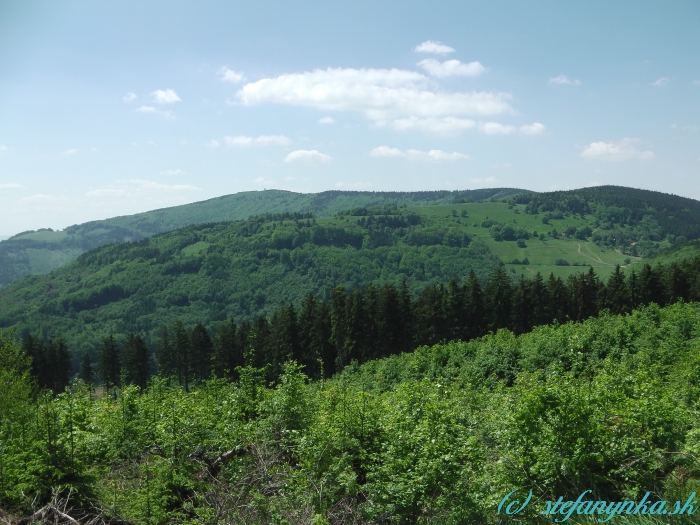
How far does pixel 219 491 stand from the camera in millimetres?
8953

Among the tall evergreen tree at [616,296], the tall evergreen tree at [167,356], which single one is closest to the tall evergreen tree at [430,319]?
the tall evergreen tree at [616,296]

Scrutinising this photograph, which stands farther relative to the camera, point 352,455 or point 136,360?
point 136,360

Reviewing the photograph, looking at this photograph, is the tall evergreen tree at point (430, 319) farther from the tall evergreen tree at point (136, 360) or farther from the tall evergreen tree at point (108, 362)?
the tall evergreen tree at point (108, 362)

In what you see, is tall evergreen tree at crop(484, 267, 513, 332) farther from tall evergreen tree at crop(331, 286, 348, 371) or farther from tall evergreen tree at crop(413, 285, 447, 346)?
tall evergreen tree at crop(331, 286, 348, 371)

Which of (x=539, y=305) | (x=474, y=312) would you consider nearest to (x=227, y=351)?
(x=474, y=312)

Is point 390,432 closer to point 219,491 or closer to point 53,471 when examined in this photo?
point 219,491

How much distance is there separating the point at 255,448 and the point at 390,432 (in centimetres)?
282

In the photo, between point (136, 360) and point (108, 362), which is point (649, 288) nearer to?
point (136, 360)

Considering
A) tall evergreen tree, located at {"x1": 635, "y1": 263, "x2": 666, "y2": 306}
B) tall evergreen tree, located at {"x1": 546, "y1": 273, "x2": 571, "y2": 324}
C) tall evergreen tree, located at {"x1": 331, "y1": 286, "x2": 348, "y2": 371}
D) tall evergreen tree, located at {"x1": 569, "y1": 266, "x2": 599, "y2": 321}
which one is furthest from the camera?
tall evergreen tree, located at {"x1": 569, "y1": 266, "x2": 599, "y2": 321}

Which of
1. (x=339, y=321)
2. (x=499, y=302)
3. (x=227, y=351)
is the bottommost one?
(x=227, y=351)

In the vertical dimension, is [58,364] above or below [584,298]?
below

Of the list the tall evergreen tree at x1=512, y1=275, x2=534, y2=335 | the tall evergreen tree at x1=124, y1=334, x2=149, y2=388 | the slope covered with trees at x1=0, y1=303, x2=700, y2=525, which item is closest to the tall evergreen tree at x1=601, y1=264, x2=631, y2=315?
the tall evergreen tree at x1=512, y1=275, x2=534, y2=335

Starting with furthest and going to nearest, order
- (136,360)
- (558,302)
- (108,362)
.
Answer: (108,362) → (136,360) → (558,302)

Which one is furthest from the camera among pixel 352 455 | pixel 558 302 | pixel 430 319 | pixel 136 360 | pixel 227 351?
pixel 136 360
